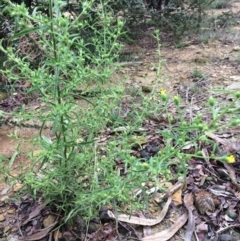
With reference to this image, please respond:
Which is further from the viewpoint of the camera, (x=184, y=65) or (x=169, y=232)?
(x=184, y=65)

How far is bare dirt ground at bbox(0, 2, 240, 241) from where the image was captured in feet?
8.38

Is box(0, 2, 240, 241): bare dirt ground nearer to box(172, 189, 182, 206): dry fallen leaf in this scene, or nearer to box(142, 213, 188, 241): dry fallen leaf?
box(172, 189, 182, 206): dry fallen leaf

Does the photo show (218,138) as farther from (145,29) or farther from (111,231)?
(145,29)

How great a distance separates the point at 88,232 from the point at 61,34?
0.93m

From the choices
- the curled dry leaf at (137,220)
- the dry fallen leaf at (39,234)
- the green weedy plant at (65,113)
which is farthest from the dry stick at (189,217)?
the dry fallen leaf at (39,234)

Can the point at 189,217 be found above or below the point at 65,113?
below

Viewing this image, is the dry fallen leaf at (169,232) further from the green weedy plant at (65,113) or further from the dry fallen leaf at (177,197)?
the green weedy plant at (65,113)

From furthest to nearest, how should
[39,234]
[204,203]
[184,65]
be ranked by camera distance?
1. [184,65]
2. [204,203]
3. [39,234]

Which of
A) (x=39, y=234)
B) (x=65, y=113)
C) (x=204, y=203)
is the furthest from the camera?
(x=204, y=203)

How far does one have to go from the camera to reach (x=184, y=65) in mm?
3445

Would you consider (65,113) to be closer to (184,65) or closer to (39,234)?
(39,234)

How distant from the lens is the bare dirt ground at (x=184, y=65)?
8.38 feet

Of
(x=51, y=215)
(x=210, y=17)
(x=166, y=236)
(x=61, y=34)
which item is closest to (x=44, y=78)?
(x=61, y=34)

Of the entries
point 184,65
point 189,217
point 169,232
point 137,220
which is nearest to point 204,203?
point 189,217
